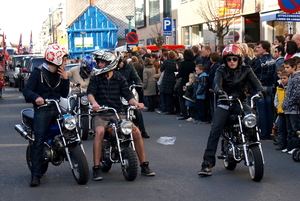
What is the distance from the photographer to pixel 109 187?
7305 millimetres

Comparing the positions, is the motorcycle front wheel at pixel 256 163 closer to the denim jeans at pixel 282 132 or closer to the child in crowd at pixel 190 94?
the denim jeans at pixel 282 132

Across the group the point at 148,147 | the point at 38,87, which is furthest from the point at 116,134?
the point at 148,147

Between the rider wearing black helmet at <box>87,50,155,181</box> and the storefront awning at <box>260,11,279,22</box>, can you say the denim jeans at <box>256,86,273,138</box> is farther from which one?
the storefront awning at <box>260,11,279,22</box>

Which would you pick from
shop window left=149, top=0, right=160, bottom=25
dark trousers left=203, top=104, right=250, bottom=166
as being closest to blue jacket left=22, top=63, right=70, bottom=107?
dark trousers left=203, top=104, right=250, bottom=166

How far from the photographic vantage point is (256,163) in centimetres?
729

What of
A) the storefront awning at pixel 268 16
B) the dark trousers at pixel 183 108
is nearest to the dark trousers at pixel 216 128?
the dark trousers at pixel 183 108

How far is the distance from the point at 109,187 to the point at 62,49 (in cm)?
192

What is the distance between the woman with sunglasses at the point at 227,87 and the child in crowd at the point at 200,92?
21.3ft

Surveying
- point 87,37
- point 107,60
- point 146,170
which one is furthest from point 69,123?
point 87,37

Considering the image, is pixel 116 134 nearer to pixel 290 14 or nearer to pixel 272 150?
pixel 272 150

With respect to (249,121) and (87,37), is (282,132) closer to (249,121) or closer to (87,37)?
(249,121)

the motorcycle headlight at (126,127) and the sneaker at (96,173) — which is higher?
the motorcycle headlight at (126,127)

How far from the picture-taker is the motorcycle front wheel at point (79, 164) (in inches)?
283

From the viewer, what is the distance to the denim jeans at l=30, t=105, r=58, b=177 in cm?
741
